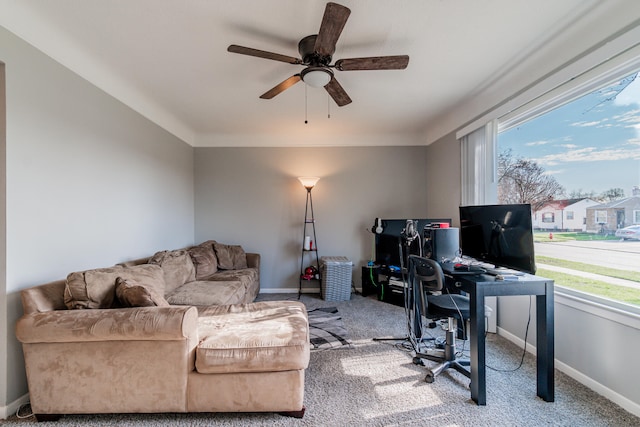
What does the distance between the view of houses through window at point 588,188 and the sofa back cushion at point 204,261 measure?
3660 millimetres

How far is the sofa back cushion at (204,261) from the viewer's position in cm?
349

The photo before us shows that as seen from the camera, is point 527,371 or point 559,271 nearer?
point 527,371

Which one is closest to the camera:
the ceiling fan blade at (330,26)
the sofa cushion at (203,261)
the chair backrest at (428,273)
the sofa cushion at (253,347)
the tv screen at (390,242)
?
the ceiling fan blade at (330,26)

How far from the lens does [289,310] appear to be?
7.33ft

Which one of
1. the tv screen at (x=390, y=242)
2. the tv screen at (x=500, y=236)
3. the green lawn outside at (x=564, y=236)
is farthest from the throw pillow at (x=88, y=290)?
the green lawn outside at (x=564, y=236)

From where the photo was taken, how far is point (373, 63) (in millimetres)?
1987

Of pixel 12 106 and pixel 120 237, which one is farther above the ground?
pixel 12 106

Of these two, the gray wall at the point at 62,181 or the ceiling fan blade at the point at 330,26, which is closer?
the ceiling fan blade at the point at 330,26

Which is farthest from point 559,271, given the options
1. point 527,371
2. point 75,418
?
point 75,418

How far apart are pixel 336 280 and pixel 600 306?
277 cm

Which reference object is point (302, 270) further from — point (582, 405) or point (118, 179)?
point (582, 405)

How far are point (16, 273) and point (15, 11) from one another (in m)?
1.66

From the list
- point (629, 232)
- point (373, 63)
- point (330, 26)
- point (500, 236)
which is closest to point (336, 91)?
point (373, 63)

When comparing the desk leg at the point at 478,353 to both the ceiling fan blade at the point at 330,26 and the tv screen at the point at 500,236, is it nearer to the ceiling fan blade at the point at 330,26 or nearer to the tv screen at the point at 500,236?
the tv screen at the point at 500,236
